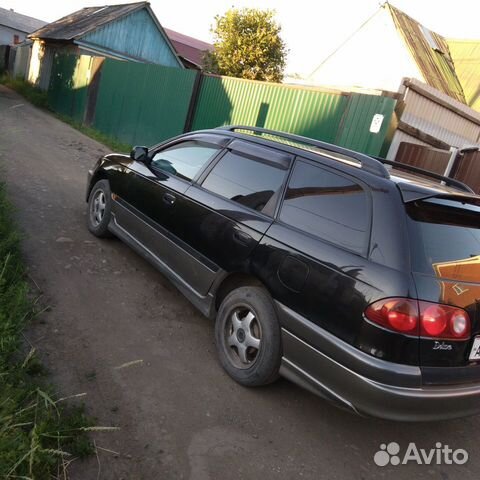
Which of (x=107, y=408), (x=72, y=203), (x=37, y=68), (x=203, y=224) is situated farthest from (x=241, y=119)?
(x=37, y=68)

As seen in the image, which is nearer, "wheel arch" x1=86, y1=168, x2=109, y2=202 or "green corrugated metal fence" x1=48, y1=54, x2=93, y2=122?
"wheel arch" x1=86, y1=168, x2=109, y2=202

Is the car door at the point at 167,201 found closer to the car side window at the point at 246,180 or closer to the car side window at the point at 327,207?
the car side window at the point at 246,180

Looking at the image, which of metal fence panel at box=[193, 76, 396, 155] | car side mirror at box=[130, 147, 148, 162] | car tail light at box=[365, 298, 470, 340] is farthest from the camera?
metal fence panel at box=[193, 76, 396, 155]

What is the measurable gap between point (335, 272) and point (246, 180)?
1.25m

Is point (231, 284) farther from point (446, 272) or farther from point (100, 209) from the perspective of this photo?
point (100, 209)

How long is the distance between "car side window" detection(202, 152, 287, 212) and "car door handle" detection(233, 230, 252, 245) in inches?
8.5

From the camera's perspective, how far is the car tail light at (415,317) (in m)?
2.32

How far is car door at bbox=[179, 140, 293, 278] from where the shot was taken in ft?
10.6

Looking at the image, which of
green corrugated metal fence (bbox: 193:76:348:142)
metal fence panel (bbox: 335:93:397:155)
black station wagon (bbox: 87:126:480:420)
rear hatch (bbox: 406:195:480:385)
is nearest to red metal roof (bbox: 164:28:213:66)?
green corrugated metal fence (bbox: 193:76:348:142)

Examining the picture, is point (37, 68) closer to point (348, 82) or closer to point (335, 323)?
point (348, 82)

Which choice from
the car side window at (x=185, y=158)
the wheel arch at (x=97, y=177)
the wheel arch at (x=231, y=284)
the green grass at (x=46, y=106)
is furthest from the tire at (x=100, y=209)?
the green grass at (x=46, y=106)

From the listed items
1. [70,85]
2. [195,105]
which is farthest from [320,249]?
[70,85]

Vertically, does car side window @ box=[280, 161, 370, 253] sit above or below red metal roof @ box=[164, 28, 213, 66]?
below

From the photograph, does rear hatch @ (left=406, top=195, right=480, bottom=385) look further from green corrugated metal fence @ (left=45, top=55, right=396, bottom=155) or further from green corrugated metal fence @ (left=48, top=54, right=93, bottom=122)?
green corrugated metal fence @ (left=48, top=54, right=93, bottom=122)
